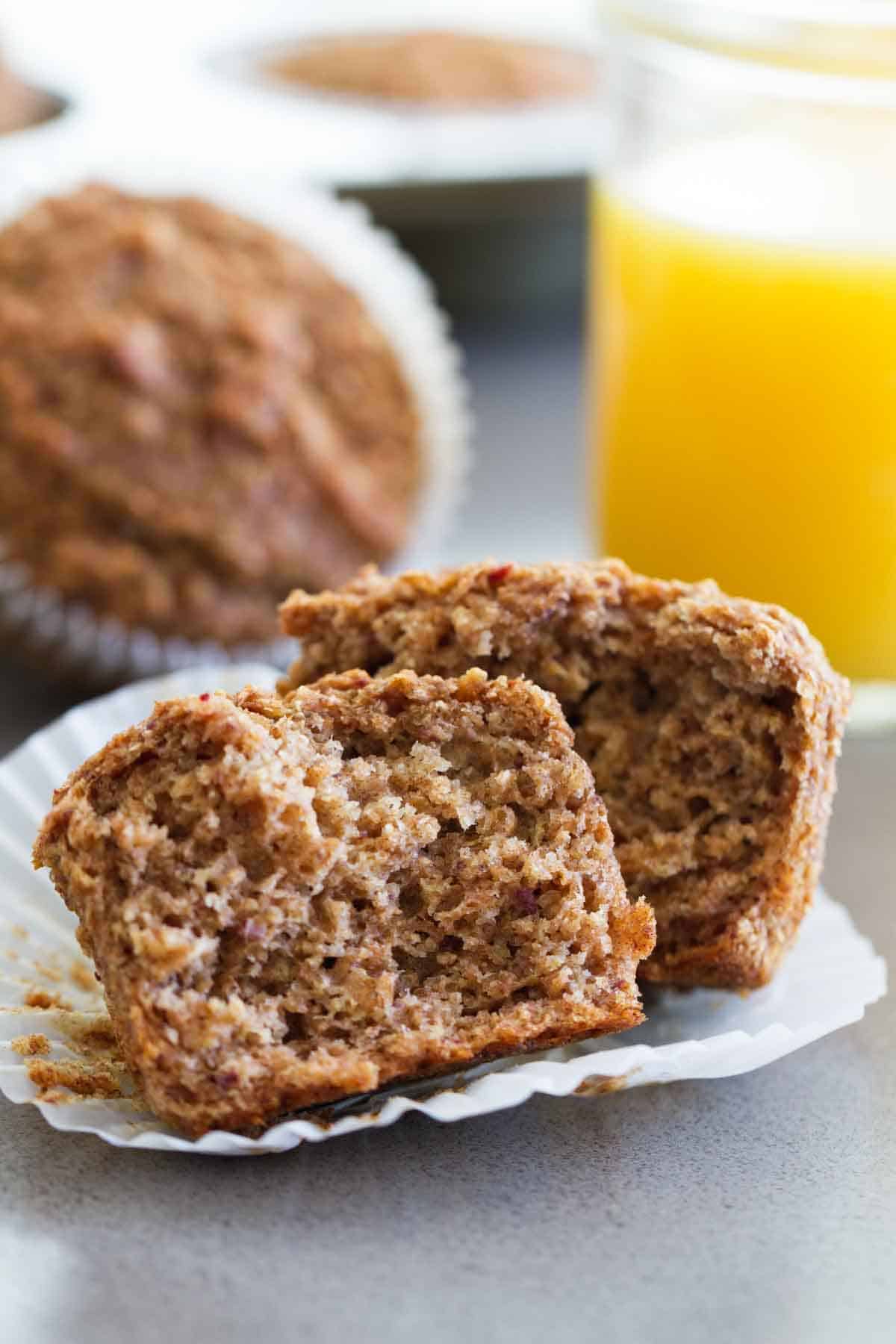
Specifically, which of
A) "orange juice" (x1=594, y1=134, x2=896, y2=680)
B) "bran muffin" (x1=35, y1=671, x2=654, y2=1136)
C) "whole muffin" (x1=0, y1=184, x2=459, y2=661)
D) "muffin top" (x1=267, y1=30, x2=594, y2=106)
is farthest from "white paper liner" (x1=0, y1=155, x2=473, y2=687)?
"muffin top" (x1=267, y1=30, x2=594, y2=106)

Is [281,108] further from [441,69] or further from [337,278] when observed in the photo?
[337,278]

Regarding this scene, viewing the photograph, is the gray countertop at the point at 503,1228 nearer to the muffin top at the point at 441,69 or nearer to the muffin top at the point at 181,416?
the muffin top at the point at 181,416

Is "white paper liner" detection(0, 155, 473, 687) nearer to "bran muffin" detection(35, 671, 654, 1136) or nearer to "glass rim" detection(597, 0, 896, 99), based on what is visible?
"glass rim" detection(597, 0, 896, 99)

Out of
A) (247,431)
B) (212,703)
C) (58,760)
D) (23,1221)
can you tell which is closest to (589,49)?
(247,431)

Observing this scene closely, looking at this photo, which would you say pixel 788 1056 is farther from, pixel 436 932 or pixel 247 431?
pixel 247 431

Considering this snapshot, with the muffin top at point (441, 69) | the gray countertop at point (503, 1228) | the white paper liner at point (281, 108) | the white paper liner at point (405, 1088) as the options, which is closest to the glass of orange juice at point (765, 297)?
the white paper liner at point (281, 108)
